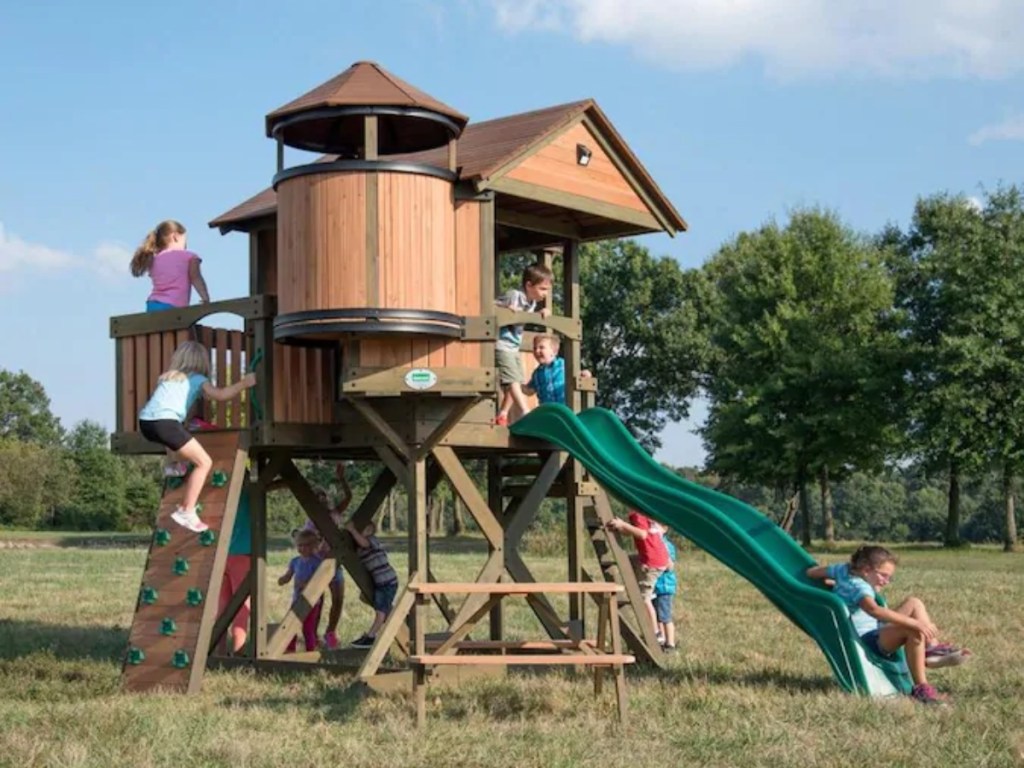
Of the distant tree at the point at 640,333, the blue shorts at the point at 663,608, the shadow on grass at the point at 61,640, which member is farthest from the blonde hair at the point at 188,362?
the distant tree at the point at 640,333

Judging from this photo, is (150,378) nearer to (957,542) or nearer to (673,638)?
(673,638)

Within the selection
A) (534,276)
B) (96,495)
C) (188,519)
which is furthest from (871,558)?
(96,495)

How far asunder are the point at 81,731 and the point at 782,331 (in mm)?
38033

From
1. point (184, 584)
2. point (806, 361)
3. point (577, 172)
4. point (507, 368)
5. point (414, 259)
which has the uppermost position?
point (806, 361)

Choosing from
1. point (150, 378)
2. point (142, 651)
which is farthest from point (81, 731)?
point (150, 378)

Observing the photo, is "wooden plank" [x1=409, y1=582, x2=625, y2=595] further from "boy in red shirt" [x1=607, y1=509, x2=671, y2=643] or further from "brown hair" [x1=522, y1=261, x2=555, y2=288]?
"boy in red shirt" [x1=607, y1=509, x2=671, y2=643]

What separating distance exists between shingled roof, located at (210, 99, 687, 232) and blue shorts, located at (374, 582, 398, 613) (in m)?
3.37

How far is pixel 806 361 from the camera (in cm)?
4284

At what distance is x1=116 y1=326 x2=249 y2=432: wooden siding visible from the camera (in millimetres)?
11203

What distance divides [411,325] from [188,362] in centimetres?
179

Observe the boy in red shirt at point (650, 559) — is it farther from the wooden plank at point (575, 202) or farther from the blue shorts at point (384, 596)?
the wooden plank at point (575, 202)

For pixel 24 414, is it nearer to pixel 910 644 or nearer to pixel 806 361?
pixel 806 361

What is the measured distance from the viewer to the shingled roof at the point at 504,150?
426 inches

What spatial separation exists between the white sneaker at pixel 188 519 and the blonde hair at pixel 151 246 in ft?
7.52
